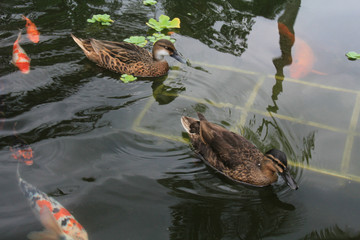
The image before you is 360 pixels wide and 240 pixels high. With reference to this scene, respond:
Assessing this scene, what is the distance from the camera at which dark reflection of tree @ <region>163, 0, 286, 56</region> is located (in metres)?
7.21

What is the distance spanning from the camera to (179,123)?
534 cm

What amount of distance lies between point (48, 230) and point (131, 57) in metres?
3.50

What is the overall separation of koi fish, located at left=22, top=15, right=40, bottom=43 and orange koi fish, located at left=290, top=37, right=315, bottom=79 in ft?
14.8

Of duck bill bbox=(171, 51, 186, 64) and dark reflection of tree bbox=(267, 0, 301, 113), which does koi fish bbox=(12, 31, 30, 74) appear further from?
dark reflection of tree bbox=(267, 0, 301, 113)

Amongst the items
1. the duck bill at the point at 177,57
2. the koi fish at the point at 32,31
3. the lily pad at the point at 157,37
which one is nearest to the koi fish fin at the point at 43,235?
the duck bill at the point at 177,57

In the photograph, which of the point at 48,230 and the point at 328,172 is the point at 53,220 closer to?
the point at 48,230

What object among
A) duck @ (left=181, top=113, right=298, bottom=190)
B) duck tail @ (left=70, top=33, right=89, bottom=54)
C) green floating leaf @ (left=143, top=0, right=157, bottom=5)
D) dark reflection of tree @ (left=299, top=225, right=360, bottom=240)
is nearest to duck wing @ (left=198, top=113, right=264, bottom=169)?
duck @ (left=181, top=113, right=298, bottom=190)

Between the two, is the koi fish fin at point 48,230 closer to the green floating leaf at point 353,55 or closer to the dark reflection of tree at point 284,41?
the dark reflection of tree at point 284,41

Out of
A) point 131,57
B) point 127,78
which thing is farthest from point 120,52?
point 127,78

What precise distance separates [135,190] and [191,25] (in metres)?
4.40

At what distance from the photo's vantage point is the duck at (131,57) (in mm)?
6384

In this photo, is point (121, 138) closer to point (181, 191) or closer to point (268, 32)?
point (181, 191)

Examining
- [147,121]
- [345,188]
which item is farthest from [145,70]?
[345,188]

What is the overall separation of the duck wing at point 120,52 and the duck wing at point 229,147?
222cm
